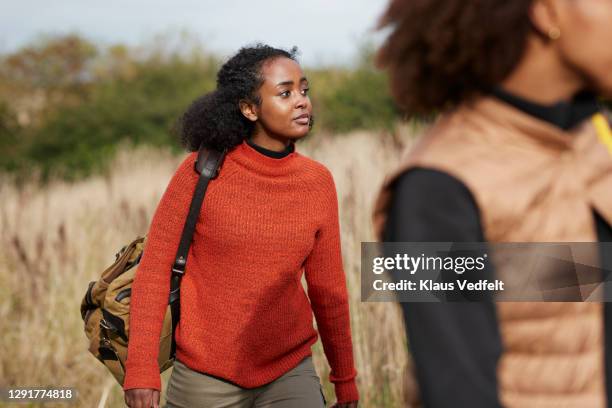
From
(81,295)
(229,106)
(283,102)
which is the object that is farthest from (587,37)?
(81,295)

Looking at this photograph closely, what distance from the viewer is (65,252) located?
5.50 metres

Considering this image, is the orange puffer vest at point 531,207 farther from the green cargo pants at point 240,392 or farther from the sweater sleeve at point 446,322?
the green cargo pants at point 240,392

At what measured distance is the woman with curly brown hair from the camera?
1.16 metres

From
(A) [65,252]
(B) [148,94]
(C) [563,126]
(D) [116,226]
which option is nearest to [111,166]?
(D) [116,226]

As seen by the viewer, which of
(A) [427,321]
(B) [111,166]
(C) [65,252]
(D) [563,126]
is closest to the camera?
(A) [427,321]

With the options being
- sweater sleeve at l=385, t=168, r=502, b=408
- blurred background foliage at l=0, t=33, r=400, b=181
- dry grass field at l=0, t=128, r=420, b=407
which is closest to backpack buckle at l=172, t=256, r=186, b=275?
dry grass field at l=0, t=128, r=420, b=407

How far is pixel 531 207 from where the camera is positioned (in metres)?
1.22

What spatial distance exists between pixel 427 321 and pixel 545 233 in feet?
0.79

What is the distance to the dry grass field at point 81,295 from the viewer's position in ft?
13.1

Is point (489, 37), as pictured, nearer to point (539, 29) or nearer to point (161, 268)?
point (539, 29)

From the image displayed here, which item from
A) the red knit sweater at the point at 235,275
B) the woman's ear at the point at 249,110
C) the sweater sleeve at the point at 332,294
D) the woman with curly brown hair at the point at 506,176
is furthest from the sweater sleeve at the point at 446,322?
the woman's ear at the point at 249,110

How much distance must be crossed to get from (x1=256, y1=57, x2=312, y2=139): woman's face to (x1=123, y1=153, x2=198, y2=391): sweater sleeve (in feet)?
1.15

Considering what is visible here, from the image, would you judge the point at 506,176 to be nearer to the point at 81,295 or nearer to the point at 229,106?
the point at 229,106

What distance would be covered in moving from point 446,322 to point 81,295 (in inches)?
180
